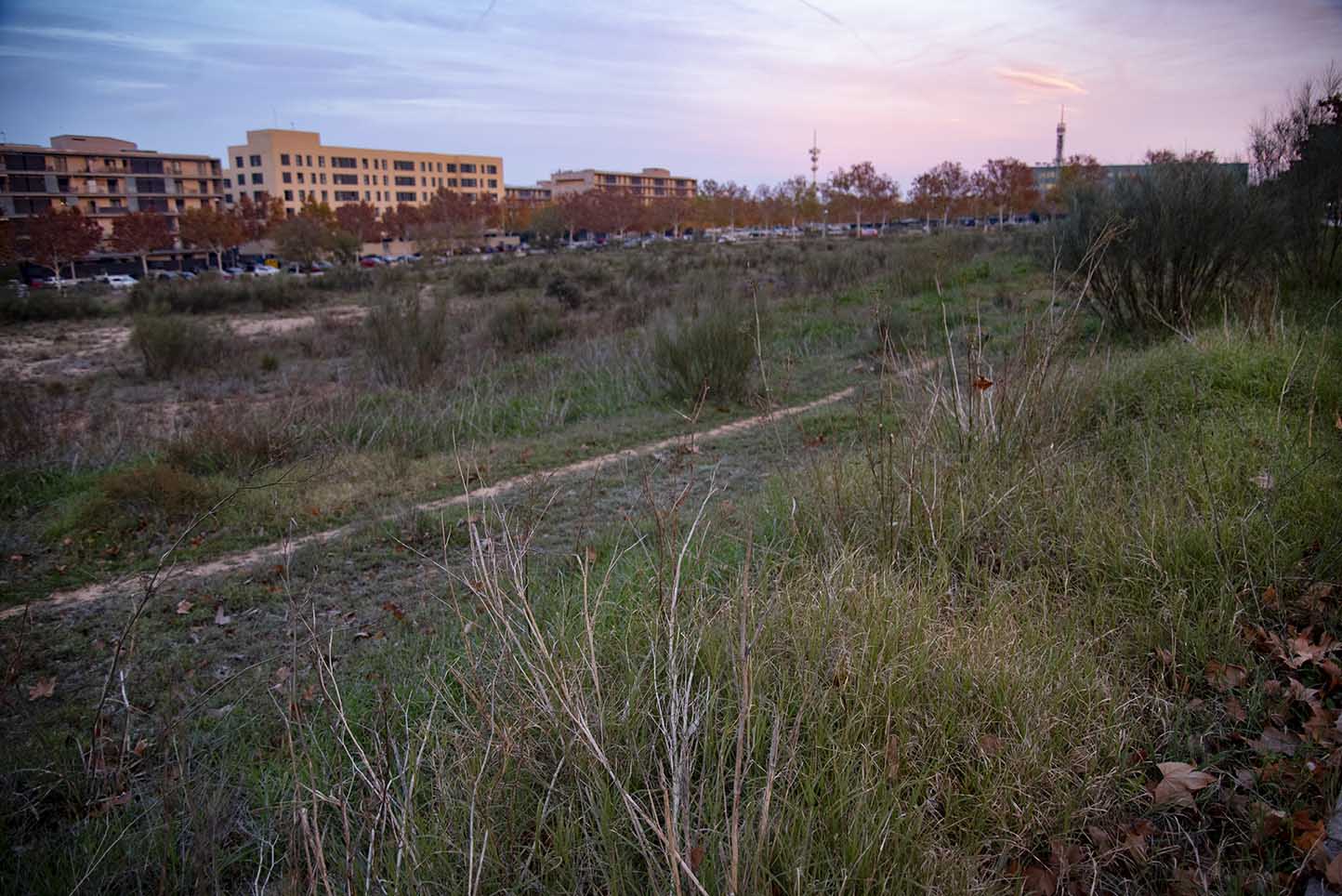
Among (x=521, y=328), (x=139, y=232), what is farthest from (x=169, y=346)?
(x=521, y=328)

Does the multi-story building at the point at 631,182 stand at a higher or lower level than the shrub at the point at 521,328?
higher

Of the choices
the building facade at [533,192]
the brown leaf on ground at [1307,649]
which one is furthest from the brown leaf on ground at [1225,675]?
the building facade at [533,192]

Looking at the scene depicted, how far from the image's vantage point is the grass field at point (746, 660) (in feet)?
7.97

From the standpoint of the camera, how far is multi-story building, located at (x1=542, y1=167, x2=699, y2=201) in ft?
478

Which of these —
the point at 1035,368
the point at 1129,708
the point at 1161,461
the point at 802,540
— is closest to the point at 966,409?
the point at 1035,368

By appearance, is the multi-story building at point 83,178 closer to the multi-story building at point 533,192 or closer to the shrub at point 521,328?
the shrub at point 521,328

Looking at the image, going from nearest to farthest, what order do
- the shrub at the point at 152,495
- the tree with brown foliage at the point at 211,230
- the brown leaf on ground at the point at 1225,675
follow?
1. the brown leaf on ground at the point at 1225,675
2. the shrub at the point at 152,495
3. the tree with brown foliage at the point at 211,230

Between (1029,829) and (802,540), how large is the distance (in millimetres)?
2026

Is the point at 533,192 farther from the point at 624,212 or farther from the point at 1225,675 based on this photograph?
the point at 1225,675

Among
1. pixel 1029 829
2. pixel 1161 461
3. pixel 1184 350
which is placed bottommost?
pixel 1029 829

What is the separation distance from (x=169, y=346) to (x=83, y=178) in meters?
8.56

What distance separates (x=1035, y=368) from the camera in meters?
5.25

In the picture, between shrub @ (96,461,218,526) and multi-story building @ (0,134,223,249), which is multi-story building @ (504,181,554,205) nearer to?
multi-story building @ (0,134,223,249)

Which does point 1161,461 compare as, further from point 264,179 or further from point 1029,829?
point 264,179
